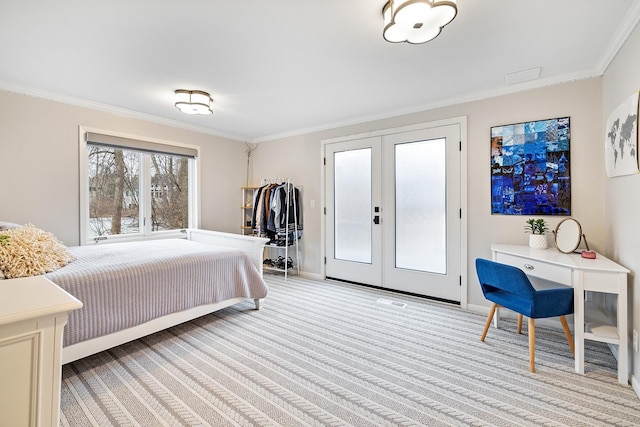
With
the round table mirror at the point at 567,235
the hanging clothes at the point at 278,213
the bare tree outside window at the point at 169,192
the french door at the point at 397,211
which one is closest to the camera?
the round table mirror at the point at 567,235

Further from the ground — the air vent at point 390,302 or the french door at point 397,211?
the french door at point 397,211

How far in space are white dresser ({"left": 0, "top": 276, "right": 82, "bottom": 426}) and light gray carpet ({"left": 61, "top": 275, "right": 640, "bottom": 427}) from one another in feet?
2.35

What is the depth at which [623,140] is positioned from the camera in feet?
6.48

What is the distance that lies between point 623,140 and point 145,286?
11.6ft

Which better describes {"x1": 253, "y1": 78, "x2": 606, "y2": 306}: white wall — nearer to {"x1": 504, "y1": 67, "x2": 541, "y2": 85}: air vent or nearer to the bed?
{"x1": 504, "y1": 67, "x2": 541, "y2": 85}: air vent

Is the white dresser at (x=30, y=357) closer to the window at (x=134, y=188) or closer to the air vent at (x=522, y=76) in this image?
the window at (x=134, y=188)

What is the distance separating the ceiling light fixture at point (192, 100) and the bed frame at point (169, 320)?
1.46m

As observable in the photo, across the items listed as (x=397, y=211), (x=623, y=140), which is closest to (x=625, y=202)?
(x=623, y=140)

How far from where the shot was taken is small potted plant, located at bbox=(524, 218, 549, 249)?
259 cm

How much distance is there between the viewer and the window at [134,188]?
11.5 ft

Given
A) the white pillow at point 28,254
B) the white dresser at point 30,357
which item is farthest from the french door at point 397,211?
the white dresser at point 30,357

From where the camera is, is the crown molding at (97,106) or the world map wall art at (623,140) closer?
the world map wall art at (623,140)

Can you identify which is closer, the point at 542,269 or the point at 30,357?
the point at 30,357

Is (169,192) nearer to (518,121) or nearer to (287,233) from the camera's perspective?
(287,233)
